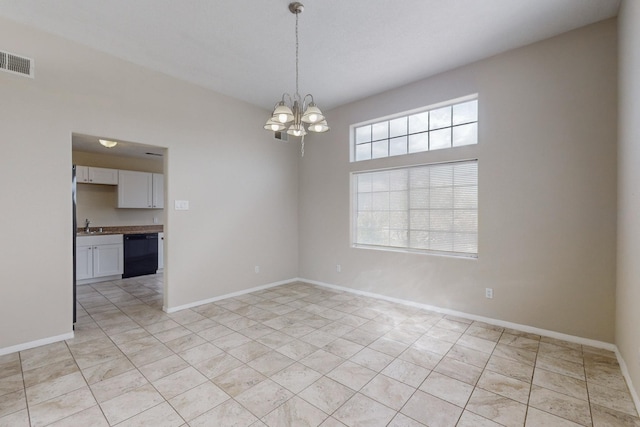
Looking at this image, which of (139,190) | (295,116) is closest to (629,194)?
(295,116)

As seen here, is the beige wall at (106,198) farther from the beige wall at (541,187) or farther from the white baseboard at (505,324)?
the beige wall at (541,187)

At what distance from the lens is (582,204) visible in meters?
2.85

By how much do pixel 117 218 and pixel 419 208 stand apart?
21.1ft

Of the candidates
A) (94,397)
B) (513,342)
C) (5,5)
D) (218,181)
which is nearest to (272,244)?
(218,181)

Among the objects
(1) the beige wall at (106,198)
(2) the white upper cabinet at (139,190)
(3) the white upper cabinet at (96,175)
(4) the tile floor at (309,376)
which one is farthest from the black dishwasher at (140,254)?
(4) the tile floor at (309,376)

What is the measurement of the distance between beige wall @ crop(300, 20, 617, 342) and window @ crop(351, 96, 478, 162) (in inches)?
5.9

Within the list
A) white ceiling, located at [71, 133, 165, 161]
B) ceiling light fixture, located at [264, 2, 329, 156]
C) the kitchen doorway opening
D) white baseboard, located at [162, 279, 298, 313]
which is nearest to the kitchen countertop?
the kitchen doorway opening

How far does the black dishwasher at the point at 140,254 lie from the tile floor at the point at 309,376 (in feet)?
8.12

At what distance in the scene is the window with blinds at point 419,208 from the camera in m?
3.63

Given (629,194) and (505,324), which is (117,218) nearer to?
(505,324)

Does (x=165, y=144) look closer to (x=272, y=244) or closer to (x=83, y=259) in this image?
(x=272, y=244)

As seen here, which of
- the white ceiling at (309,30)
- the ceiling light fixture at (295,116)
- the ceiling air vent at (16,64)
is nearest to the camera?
the ceiling light fixture at (295,116)

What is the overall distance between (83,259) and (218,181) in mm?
3160

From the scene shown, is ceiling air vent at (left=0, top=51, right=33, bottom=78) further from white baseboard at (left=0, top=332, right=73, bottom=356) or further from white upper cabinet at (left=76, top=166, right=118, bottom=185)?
white upper cabinet at (left=76, top=166, right=118, bottom=185)
